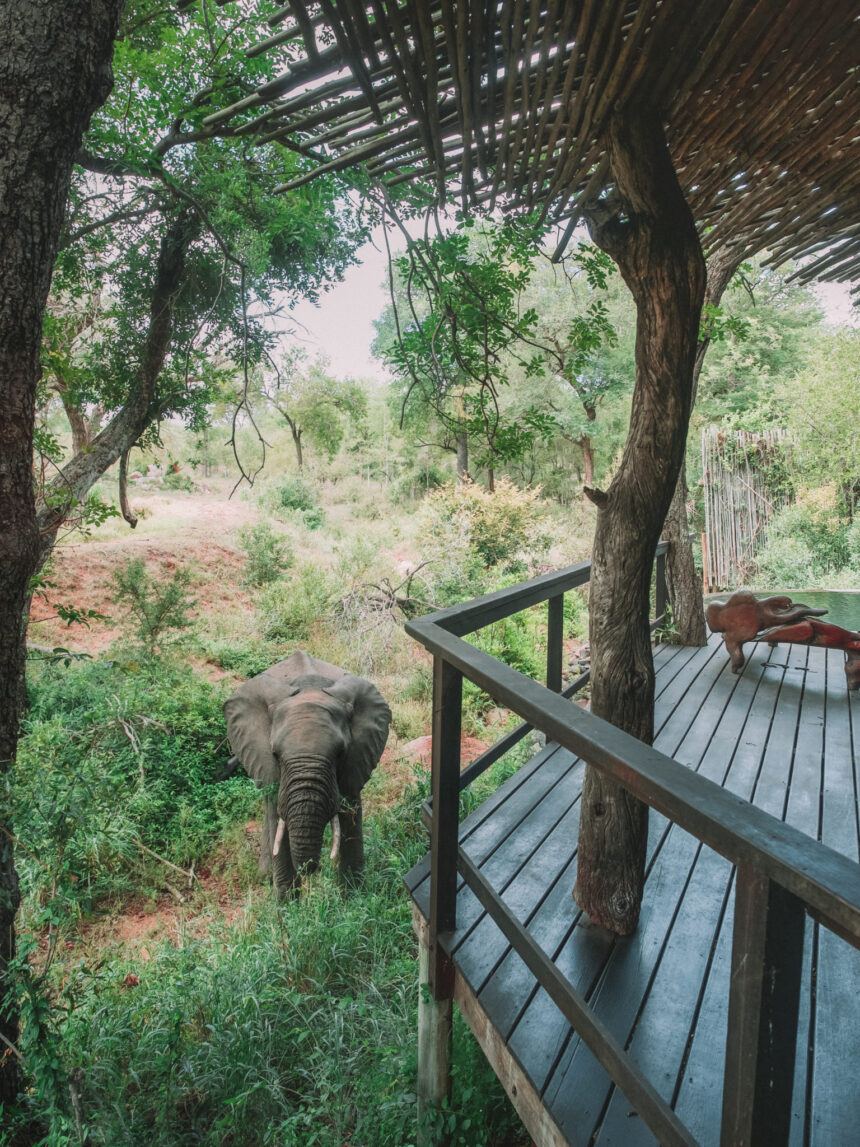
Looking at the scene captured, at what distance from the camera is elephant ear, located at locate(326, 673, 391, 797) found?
14.2 feet

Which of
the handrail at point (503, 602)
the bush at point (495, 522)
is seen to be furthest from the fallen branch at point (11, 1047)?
the bush at point (495, 522)

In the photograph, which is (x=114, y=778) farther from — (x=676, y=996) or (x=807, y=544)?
(x=807, y=544)

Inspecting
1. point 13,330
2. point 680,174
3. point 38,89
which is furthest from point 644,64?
point 13,330

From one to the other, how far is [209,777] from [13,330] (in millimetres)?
4800

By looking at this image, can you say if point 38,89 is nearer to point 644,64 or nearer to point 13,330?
point 13,330

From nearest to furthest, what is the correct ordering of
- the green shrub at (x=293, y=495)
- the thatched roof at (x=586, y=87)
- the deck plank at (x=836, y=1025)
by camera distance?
the deck plank at (x=836, y=1025), the thatched roof at (x=586, y=87), the green shrub at (x=293, y=495)

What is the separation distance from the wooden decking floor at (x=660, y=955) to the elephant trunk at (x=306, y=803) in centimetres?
141

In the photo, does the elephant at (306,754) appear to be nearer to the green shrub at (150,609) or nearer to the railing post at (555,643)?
the railing post at (555,643)

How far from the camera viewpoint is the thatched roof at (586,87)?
4.88ft

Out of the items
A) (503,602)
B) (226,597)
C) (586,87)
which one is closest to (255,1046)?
(503,602)

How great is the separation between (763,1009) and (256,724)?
4062 mm

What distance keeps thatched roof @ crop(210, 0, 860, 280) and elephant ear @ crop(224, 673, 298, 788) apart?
3274 mm

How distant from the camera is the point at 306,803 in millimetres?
3758

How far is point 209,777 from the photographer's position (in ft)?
19.3
